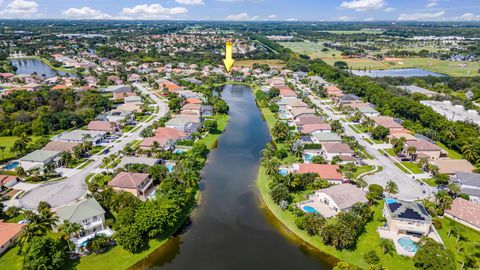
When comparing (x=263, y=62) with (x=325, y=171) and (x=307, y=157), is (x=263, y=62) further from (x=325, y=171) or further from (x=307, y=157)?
(x=325, y=171)

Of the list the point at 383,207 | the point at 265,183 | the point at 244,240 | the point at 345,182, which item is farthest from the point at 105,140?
the point at 383,207

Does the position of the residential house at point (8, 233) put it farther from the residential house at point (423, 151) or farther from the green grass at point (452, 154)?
the green grass at point (452, 154)

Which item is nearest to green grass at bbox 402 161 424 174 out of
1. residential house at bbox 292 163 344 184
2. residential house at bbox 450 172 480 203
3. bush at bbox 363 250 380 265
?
residential house at bbox 450 172 480 203

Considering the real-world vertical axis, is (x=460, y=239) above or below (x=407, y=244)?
below

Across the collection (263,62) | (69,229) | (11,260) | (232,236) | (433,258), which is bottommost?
(232,236)

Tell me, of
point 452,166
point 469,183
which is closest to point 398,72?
point 452,166

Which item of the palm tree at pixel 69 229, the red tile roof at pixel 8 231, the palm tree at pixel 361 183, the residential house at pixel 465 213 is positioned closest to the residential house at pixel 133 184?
the palm tree at pixel 69 229

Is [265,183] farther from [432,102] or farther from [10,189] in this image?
[432,102]
